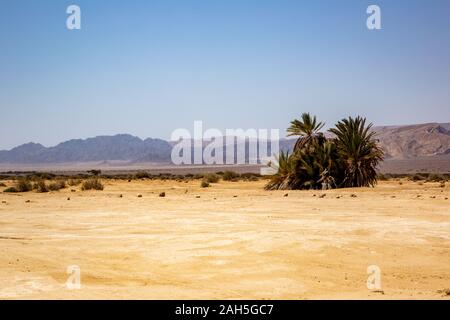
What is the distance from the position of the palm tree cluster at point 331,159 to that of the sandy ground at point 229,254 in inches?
472

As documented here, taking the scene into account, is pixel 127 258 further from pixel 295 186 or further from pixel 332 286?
pixel 295 186

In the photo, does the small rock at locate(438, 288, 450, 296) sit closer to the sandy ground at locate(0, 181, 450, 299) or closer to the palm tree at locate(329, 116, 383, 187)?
the sandy ground at locate(0, 181, 450, 299)

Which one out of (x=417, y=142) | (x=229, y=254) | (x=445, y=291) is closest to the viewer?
(x=445, y=291)

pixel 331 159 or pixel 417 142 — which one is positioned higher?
pixel 417 142

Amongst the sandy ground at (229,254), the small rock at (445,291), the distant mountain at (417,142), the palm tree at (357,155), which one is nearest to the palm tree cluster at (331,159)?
the palm tree at (357,155)

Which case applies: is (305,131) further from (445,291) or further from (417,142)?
(417,142)

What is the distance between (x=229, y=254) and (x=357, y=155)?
19822 mm

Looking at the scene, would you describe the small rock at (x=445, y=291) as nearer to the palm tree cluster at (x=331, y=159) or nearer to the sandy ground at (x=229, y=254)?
the sandy ground at (x=229, y=254)

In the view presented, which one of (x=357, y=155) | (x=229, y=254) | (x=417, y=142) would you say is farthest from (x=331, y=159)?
(x=417, y=142)

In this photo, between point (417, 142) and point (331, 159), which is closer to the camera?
point (331, 159)

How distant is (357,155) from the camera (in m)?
27.9

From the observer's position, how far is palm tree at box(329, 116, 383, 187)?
92.1 feet

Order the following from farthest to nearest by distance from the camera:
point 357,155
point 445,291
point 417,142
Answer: point 417,142
point 357,155
point 445,291

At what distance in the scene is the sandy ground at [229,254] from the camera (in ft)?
23.4
